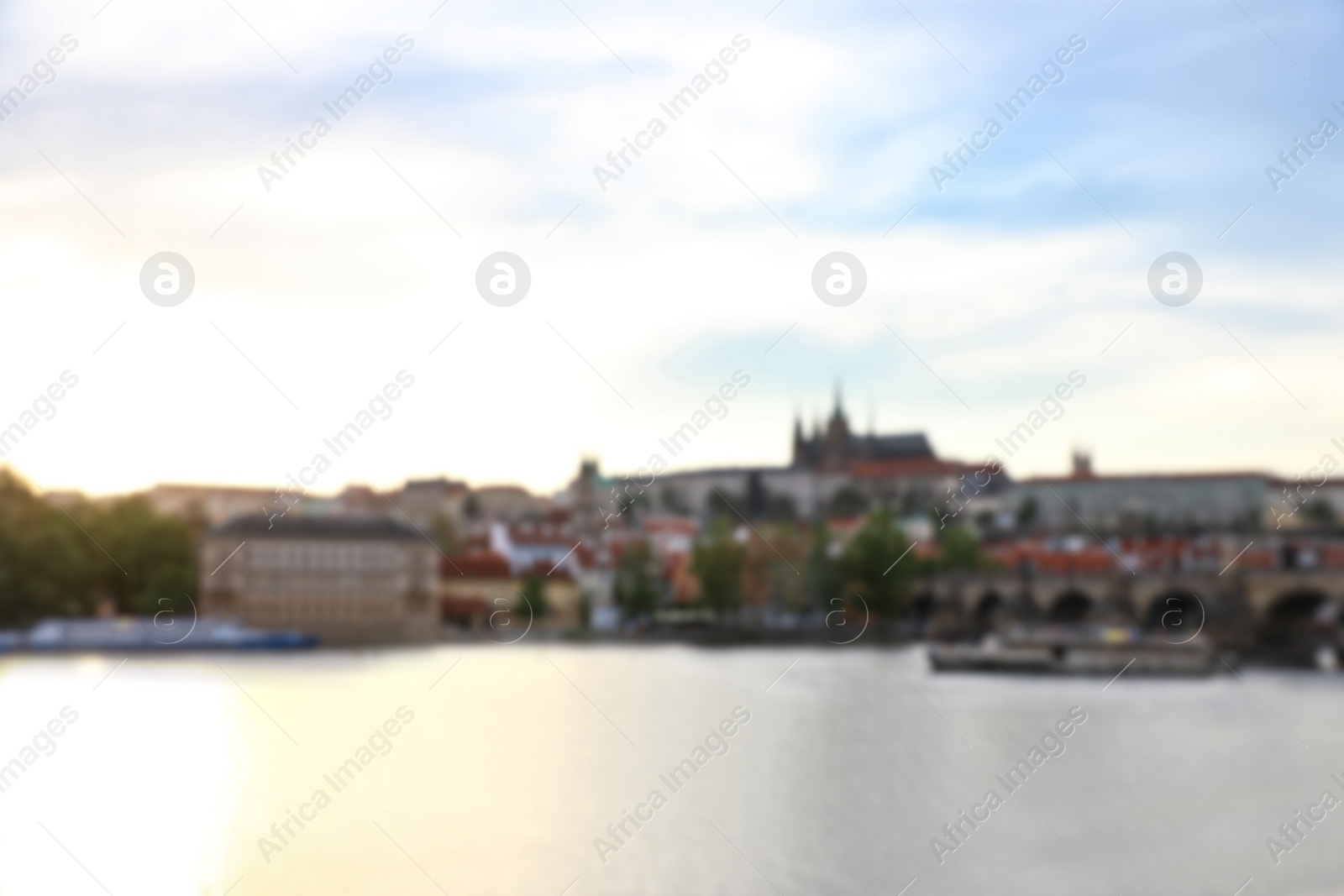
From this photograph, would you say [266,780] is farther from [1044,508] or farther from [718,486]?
[718,486]

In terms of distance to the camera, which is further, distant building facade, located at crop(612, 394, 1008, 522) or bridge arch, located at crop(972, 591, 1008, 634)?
distant building facade, located at crop(612, 394, 1008, 522)

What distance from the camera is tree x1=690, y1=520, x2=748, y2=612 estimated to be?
5547 centimetres

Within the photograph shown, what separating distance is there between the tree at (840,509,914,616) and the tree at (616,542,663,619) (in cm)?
605

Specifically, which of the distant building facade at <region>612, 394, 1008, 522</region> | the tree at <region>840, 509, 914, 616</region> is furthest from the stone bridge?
the distant building facade at <region>612, 394, 1008, 522</region>

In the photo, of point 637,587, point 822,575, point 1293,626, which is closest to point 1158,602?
point 1293,626

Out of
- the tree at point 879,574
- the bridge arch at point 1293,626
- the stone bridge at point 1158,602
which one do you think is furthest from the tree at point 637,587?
the bridge arch at point 1293,626

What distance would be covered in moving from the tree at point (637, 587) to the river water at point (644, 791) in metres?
24.2

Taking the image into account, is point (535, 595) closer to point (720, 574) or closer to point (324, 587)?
point (720, 574)

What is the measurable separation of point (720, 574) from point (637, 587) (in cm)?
267

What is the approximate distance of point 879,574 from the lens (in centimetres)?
5428

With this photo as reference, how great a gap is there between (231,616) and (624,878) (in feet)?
123

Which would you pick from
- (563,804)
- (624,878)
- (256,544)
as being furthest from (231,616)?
(624,878)

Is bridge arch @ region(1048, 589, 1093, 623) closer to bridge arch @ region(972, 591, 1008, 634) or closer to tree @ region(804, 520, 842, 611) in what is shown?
bridge arch @ region(972, 591, 1008, 634)

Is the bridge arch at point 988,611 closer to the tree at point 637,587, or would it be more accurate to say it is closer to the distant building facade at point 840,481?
the tree at point 637,587
